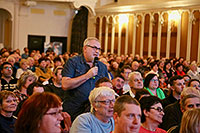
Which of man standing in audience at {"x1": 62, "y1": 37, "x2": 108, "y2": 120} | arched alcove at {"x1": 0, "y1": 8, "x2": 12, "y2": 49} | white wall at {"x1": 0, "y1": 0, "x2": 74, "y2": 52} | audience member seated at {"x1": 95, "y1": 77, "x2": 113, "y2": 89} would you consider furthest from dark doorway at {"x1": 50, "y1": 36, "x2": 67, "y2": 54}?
man standing in audience at {"x1": 62, "y1": 37, "x2": 108, "y2": 120}

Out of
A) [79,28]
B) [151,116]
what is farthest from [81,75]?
[79,28]

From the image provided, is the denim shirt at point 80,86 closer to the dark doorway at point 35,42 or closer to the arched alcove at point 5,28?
the dark doorway at point 35,42

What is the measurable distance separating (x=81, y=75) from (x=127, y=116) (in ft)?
3.73

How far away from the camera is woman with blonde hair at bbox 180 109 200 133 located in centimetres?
254

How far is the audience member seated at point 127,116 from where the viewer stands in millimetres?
2678

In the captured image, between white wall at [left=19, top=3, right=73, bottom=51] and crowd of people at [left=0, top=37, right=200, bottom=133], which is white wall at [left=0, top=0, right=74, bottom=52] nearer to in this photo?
white wall at [left=19, top=3, right=73, bottom=51]

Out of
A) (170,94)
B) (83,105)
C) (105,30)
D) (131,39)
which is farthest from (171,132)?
(105,30)

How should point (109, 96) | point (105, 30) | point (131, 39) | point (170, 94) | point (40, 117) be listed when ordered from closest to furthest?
1. point (40, 117)
2. point (109, 96)
3. point (170, 94)
4. point (131, 39)
5. point (105, 30)

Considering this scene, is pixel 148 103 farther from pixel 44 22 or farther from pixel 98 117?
pixel 44 22

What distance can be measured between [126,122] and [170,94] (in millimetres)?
2642

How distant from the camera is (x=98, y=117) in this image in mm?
3166

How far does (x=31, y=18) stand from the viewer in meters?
18.3

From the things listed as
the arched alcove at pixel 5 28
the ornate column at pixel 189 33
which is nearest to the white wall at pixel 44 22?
the arched alcove at pixel 5 28

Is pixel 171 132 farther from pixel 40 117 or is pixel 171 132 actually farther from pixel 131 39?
pixel 131 39
